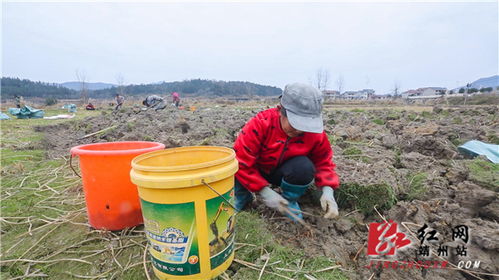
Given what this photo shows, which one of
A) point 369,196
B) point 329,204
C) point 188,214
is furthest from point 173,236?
point 369,196

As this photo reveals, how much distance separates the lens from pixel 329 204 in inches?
72.0

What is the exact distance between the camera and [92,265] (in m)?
1.54

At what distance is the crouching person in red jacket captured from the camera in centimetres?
163

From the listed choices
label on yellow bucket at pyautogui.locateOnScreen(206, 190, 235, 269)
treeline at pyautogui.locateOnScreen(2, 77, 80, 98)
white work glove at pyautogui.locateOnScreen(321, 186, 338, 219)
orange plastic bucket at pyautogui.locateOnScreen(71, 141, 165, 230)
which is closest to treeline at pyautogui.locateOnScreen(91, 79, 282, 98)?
treeline at pyautogui.locateOnScreen(2, 77, 80, 98)

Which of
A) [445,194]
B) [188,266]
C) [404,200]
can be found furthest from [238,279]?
[445,194]

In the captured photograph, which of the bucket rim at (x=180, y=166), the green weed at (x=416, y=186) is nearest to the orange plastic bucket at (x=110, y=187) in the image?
the bucket rim at (x=180, y=166)

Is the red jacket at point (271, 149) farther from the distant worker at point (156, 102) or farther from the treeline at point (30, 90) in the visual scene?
the treeline at point (30, 90)

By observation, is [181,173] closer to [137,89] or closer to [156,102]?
[156,102]

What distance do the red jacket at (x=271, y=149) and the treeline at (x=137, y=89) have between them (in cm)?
5305

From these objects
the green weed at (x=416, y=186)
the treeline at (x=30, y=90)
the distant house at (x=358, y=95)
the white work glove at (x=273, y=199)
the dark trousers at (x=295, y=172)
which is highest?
the treeline at (x=30, y=90)

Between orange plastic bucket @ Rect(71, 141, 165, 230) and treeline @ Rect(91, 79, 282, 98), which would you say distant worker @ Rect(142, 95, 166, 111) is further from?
treeline @ Rect(91, 79, 282, 98)

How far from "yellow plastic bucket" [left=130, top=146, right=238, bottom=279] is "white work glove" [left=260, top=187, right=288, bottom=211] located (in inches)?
20.2

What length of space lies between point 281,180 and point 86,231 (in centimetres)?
153

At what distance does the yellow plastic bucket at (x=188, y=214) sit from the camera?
3.78 ft
